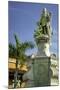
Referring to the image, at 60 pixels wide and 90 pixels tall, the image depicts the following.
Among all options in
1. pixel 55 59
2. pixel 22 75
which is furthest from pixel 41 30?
pixel 22 75

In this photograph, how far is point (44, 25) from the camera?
235 centimetres

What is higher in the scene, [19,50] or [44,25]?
[44,25]

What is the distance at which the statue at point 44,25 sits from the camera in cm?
234

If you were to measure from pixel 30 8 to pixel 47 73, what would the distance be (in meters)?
0.65

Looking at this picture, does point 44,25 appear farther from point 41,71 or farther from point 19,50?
point 41,71

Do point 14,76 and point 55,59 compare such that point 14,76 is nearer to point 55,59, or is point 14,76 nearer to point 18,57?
point 18,57

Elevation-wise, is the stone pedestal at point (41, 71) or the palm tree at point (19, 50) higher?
the palm tree at point (19, 50)

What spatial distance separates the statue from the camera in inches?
92.0

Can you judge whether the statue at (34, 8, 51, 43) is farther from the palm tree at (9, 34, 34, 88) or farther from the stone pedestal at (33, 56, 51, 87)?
the stone pedestal at (33, 56, 51, 87)

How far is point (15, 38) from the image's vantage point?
2.28m

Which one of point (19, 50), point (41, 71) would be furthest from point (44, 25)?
→ point (41, 71)

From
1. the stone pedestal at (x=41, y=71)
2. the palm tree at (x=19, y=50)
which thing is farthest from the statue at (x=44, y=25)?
the stone pedestal at (x=41, y=71)

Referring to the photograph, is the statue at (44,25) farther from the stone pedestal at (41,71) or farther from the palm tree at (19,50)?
the stone pedestal at (41,71)

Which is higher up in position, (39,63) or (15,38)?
(15,38)
